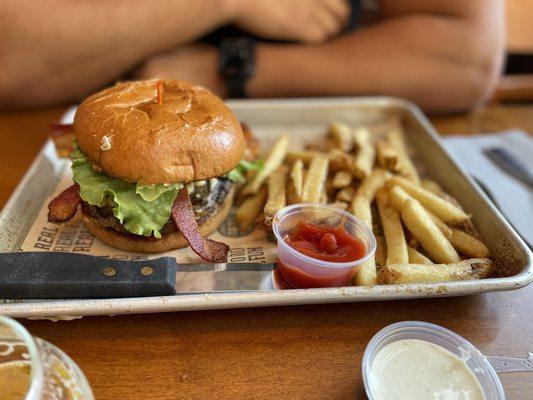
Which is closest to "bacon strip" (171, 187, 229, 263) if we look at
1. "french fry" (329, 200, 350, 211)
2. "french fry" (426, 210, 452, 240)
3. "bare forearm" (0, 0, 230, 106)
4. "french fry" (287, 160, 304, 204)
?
"french fry" (287, 160, 304, 204)

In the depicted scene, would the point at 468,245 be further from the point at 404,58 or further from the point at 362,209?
the point at 404,58

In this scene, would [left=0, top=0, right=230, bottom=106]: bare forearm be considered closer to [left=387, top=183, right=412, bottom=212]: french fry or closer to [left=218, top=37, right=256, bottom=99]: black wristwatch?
[left=218, top=37, right=256, bottom=99]: black wristwatch

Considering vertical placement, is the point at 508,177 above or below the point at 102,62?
below

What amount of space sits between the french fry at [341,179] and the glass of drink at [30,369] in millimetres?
1338

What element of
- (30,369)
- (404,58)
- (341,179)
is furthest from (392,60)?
(30,369)

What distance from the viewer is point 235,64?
2787 mm

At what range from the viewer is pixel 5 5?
2.38 meters

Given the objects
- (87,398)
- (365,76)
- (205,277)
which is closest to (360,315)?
(205,277)

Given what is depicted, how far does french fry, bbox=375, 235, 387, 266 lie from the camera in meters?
1.72

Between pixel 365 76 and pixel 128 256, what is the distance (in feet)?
6.25

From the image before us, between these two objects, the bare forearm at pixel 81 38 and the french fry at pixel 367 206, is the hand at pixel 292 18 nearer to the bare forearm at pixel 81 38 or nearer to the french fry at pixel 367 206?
the bare forearm at pixel 81 38

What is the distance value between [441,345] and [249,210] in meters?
0.92

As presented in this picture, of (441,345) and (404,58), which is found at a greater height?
(404,58)

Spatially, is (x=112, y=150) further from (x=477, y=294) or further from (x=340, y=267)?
(x=477, y=294)
